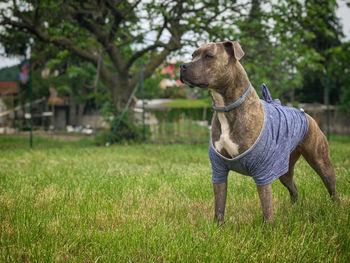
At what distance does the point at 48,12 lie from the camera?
1030 centimetres

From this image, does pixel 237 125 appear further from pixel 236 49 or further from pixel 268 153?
pixel 236 49

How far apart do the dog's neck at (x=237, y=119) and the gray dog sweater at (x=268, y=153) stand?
0.05 metres

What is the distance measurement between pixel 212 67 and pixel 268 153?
0.84 meters

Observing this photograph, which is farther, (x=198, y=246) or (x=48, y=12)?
(x=48, y=12)

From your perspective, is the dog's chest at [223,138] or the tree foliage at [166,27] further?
the tree foliage at [166,27]

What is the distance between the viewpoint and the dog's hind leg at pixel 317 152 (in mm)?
3309

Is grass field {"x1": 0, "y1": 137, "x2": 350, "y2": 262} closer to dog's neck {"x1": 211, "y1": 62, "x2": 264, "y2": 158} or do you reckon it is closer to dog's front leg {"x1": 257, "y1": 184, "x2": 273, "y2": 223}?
dog's front leg {"x1": 257, "y1": 184, "x2": 273, "y2": 223}

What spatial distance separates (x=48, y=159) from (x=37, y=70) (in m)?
17.2

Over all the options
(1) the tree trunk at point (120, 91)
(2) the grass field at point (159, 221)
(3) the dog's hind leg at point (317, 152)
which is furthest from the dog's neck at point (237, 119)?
(1) the tree trunk at point (120, 91)

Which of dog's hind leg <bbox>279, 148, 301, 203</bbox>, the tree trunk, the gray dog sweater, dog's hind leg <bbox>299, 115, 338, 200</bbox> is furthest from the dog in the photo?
the tree trunk

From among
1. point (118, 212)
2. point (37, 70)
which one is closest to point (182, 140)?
point (118, 212)

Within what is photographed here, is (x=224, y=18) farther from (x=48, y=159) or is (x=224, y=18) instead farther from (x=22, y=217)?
(x=22, y=217)

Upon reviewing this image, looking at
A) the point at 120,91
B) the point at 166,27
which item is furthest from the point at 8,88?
the point at 166,27

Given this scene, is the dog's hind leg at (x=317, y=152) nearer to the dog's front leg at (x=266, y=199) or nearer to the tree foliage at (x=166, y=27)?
the dog's front leg at (x=266, y=199)
